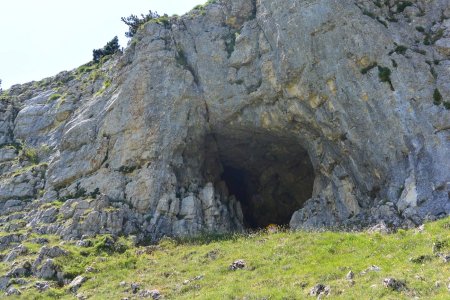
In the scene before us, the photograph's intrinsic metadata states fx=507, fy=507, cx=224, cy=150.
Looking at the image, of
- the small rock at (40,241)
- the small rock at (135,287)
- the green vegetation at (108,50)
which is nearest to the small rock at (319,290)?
the small rock at (135,287)

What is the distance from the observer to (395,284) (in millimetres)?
17797

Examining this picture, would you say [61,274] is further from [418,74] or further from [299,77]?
[418,74]

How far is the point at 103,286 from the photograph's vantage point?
85.0 feet

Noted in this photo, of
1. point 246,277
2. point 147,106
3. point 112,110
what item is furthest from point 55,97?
point 246,277

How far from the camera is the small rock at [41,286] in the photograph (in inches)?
1040

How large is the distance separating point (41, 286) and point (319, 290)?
15.3 metres

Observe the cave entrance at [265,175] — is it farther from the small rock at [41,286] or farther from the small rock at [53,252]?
the small rock at [41,286]

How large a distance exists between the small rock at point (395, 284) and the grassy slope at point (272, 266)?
0.20 m

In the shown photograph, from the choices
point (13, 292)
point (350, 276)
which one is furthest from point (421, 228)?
point (13, 292)

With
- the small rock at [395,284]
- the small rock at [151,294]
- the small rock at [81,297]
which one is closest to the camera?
the small rock at [395,284]

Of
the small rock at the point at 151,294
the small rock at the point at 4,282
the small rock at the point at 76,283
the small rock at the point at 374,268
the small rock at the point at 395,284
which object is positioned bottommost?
the small rock at the point at 374,268

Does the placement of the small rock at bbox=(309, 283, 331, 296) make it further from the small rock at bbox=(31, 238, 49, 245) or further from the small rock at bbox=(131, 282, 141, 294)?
the small rock at bbox=(31, 238, 49, 245)

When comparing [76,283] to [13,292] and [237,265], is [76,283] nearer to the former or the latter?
[13,292]

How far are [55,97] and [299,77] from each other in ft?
85.8
